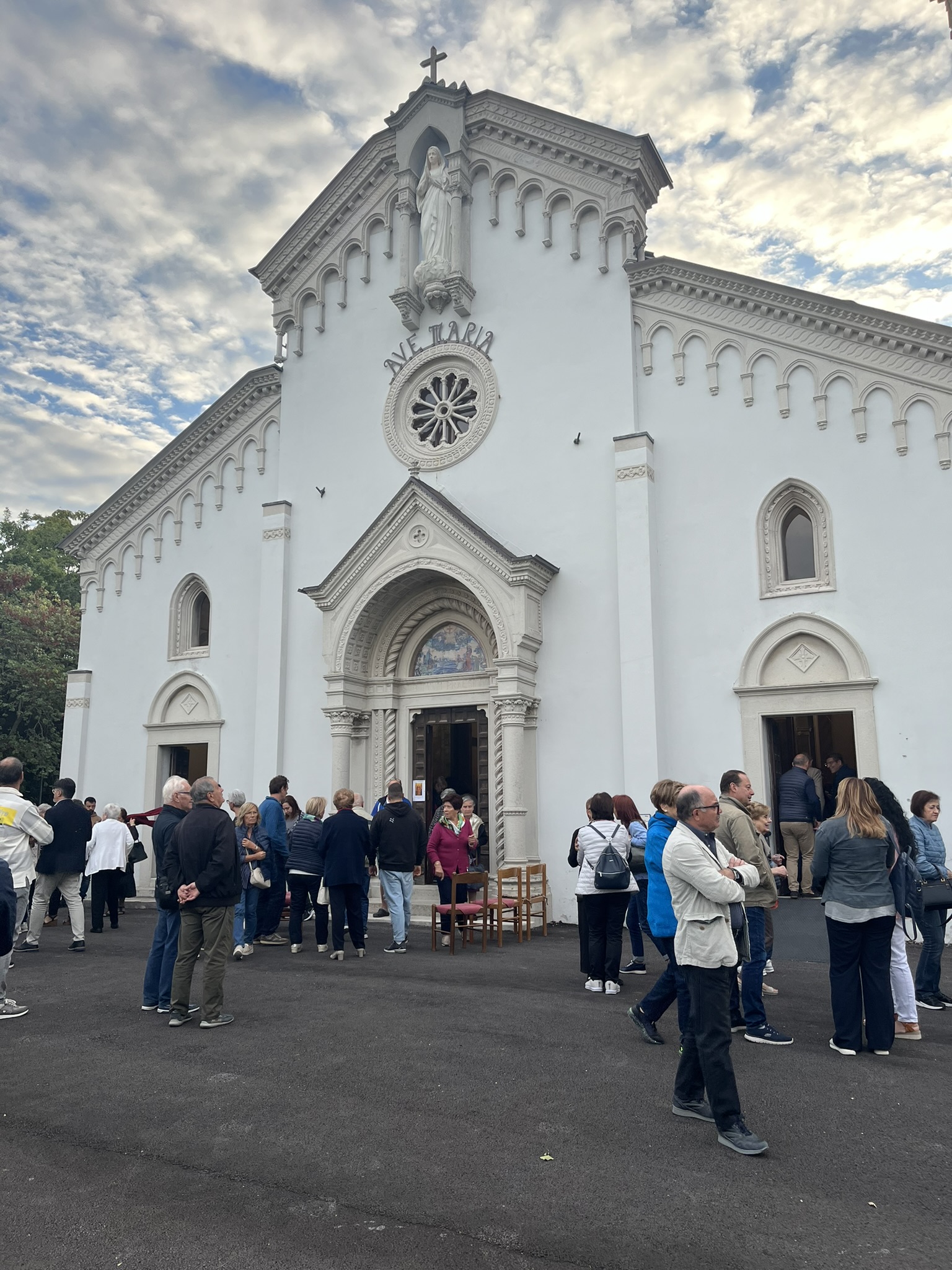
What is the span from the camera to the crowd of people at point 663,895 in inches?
191

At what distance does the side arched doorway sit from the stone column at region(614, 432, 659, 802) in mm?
1310

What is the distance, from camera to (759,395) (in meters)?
13.1

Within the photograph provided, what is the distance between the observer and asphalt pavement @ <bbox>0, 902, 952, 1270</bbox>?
11.9ft

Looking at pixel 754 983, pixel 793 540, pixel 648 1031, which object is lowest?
pixel 648 1031

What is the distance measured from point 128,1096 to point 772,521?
10757 millimetres

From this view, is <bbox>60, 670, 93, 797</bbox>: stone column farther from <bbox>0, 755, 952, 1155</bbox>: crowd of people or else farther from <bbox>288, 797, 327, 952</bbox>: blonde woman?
<bbox>288, 797, 327, 952</bbox>: blonde woman

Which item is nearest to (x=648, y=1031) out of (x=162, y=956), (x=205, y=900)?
(x=205, y=900)

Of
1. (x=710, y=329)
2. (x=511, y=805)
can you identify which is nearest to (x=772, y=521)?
(x=710, y=329)

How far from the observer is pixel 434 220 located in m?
15.9

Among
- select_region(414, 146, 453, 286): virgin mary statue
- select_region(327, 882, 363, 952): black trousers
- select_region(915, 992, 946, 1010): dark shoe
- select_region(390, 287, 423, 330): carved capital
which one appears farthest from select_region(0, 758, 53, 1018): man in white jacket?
select_region(414, 146, 453, 286): virgin mary statue

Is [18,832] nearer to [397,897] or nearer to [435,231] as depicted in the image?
[397,897]

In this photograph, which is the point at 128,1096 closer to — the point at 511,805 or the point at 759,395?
the point at 511,805

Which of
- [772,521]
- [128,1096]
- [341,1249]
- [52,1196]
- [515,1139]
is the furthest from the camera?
[772,521]

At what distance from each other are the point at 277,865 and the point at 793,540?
8.36 meters
